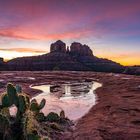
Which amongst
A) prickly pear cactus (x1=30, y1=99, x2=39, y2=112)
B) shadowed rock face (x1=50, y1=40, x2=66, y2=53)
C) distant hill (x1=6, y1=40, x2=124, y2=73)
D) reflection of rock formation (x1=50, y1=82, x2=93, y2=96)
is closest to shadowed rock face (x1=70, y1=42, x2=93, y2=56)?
distant hill (x1=6, y1=40, x2=124, y2=73)

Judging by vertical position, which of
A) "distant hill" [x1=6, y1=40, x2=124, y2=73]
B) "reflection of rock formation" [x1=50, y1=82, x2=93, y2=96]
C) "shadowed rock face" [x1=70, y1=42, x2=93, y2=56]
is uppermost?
"shadowed rock face" [x1=70, y1=42, x2=93, y2=56]

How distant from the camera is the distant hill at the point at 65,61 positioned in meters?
156

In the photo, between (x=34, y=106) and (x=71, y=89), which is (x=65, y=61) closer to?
(x=71, y=89)

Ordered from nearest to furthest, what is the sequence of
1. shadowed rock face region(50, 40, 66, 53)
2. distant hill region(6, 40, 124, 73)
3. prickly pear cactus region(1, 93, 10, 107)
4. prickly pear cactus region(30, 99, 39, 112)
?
prickly pear cactus region(1, 93, 10, 107) → prickly pear cactus region(30, 99, 39, 112) → distant hill region(6, 40, 124, 73) → shadowed rock face region(50, 40, 66, 53)

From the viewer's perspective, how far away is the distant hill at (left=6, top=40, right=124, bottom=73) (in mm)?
156125

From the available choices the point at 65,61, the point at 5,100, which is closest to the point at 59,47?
the point at 65,61

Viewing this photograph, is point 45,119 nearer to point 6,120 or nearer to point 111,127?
point 111,127

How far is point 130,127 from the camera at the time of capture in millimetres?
21844

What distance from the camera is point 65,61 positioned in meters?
167

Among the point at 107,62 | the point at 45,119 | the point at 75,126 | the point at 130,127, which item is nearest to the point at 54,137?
the point at 45,119

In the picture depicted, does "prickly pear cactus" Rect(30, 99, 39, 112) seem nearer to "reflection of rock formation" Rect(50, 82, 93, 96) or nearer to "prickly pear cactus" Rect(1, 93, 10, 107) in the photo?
"prickly pear cactus" Rect(1, 93, 10, 107)

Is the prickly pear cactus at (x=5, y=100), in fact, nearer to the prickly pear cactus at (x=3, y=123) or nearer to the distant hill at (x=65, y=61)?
the prickly pear cactus at (x=3, y=123)

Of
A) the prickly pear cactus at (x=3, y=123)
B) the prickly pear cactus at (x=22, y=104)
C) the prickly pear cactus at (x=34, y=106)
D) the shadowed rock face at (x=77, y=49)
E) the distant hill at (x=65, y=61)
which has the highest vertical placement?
the shadowed rock face at (x=77, y=49)

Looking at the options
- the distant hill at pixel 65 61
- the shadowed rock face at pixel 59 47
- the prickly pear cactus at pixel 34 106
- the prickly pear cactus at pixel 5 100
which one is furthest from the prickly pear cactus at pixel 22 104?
the shadowed rock face at pixel 59 47
